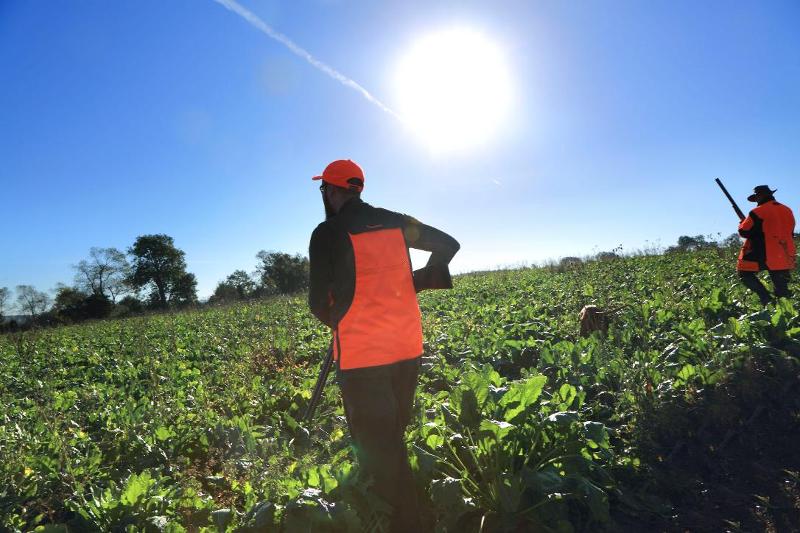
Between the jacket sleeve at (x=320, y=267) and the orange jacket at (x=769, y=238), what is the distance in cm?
742

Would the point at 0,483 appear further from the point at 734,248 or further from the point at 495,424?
the point at 734,248

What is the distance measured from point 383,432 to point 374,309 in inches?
26.7

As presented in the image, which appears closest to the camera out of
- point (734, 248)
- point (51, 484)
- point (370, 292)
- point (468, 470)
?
point (370, 292)

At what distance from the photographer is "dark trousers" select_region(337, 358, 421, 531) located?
7.94ft

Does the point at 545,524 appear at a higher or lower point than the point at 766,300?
lower

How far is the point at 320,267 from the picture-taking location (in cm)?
245

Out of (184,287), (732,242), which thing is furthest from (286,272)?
(732,242)

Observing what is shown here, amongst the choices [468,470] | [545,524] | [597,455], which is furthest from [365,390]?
[597,455]

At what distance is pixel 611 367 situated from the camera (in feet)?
14.9

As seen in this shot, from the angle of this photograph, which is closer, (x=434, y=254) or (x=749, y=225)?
(x=434, y=254)

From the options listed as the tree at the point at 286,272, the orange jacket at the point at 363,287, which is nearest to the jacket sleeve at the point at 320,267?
Answer: the orange jacket at the point at 363,287

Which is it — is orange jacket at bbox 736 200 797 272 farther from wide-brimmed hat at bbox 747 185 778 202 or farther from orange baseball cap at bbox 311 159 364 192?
orange baseball cap at bbox 311 159 364 192

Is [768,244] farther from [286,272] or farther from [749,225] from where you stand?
[286,272]

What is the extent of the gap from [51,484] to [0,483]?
35 centimetres
